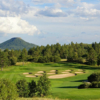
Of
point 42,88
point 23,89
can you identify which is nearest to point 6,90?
point 23,89

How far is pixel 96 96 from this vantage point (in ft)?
66.8

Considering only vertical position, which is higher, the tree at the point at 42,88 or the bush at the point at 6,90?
the bush at the point at 6,90

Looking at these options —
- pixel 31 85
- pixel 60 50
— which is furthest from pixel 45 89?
pixel 60 50

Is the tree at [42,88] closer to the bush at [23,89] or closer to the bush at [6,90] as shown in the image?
the bush at [23,89]

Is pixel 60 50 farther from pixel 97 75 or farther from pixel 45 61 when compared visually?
pixel 97 75

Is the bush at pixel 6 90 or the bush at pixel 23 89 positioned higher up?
the bush at pixel 6 90

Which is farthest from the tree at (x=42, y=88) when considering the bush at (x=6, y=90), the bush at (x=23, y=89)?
the bush at (x=6, y=90)

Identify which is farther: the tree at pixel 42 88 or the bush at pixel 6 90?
the tree at pixel 42 88

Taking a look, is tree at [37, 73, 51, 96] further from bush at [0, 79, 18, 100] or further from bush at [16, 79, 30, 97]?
bush at [0, 79, 18, 100]

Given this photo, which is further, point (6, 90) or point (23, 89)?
point (23, 89)

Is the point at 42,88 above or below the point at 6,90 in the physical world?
below

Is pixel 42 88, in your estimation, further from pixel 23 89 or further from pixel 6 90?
pixel 6 90

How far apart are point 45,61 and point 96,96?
3163 inches

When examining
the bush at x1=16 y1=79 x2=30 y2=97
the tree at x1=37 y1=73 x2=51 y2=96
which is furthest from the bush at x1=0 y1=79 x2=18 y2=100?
the tree at x1=37 y1=73 x2=51 y2=96
